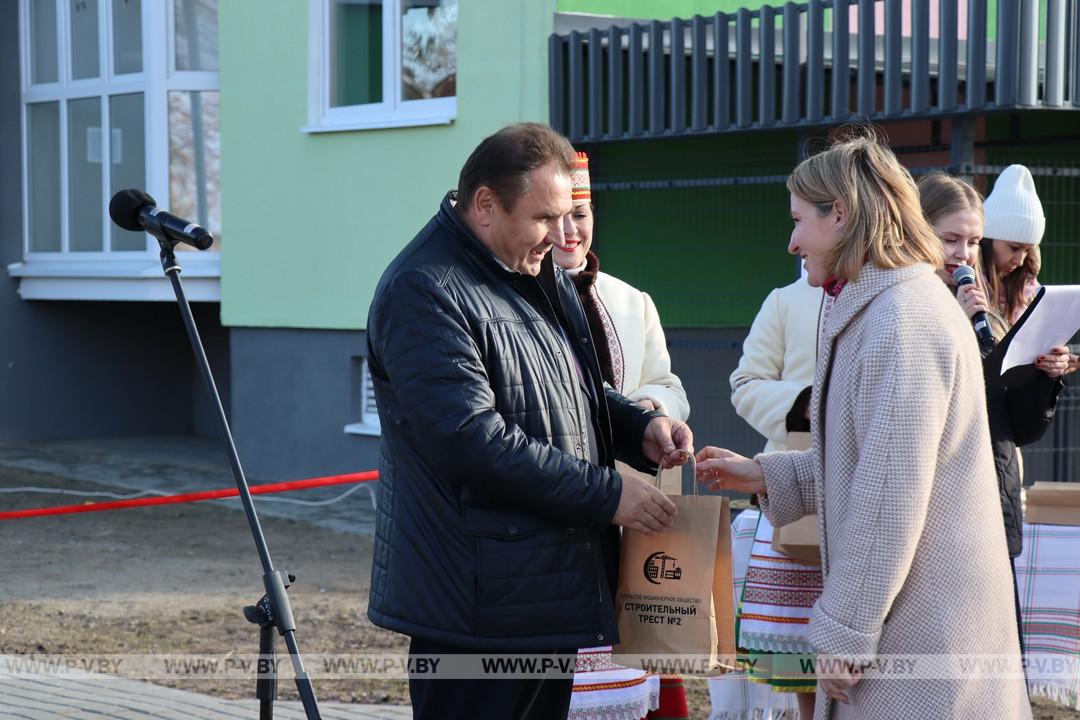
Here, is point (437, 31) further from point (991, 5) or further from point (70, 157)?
point (70, 157)

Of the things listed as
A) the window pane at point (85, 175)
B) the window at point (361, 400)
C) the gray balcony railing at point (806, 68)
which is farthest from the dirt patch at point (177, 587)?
the window pane at point (85, 175)

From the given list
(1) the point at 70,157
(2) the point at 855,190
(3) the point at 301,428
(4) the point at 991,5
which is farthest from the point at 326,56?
(2) the point at 855,190

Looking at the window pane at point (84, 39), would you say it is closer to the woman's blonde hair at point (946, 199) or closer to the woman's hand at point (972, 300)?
the woman's blonde hair at point (946, 199)

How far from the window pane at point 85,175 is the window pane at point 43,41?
1.69 ft

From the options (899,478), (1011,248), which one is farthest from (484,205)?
(1011,248)

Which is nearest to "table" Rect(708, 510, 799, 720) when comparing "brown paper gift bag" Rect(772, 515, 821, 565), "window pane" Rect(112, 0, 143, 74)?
"brown paper gift bag" Rect(772, 515, 821, 565)

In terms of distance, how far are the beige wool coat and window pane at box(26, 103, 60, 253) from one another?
41.5ft

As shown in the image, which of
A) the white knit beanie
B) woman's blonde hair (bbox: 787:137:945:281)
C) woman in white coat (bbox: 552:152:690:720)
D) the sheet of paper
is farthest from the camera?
the white knit beanie

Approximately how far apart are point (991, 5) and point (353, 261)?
16.5 ft

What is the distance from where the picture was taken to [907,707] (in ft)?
9.75

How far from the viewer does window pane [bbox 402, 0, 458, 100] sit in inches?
427

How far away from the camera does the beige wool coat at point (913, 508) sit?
2902 millimetres

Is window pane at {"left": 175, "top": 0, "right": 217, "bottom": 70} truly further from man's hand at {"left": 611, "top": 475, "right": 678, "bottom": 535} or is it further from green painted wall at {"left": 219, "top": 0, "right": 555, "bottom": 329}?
man's hand at {"left": 611, "top": 475, "right": 678, "bottom": 535}

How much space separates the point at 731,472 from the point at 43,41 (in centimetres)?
1254
